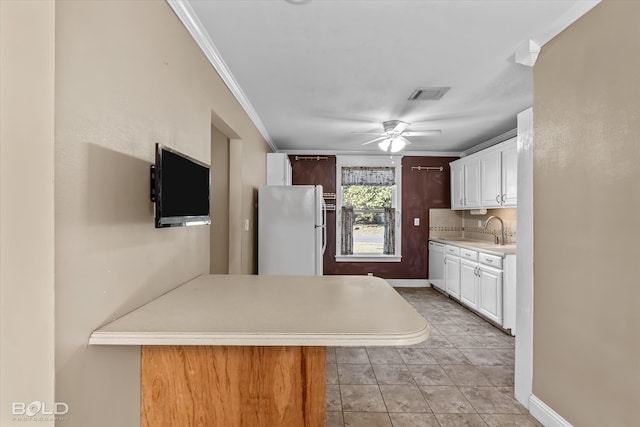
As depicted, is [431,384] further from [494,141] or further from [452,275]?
[494,141]

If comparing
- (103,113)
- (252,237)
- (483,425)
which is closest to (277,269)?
(252,237)

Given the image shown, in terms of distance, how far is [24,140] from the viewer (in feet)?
3.22

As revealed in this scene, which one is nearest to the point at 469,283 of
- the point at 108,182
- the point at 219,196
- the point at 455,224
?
the point at 455,224

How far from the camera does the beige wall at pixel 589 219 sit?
159 centimetres

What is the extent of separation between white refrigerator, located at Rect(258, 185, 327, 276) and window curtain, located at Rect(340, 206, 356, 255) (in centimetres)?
219

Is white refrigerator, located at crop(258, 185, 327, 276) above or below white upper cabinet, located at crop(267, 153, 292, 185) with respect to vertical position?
below

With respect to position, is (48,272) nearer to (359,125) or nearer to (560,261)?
(560,261)

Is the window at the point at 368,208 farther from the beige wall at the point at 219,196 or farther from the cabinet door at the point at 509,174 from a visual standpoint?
the beige wall at the point at 219,196

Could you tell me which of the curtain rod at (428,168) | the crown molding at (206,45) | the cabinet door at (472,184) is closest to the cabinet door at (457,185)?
the cabinet door at (472,184)

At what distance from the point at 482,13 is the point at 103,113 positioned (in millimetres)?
1916

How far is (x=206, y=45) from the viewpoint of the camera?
2199mm

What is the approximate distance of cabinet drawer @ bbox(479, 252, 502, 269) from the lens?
3804 millimetres

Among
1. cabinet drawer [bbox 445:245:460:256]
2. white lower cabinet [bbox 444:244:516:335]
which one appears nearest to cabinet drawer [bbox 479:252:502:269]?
white lower cabinet [bbox 444:244:516:335]

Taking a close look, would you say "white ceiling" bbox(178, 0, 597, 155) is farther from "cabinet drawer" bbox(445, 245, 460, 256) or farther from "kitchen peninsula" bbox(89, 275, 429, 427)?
"cabinet drawer" bbox(445, 245, 460, 256)
